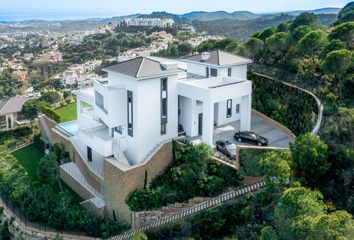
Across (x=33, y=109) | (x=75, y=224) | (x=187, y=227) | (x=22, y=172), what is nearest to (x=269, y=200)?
(x=187, y=227)

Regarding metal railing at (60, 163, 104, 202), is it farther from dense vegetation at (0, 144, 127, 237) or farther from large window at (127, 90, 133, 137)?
large window at (127, 90, 133, 137)

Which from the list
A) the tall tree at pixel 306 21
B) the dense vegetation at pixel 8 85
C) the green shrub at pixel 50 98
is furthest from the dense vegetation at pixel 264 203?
the dense vegetation at pixel 8 85

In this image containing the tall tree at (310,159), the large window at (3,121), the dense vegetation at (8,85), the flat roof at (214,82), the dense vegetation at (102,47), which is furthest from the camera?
the dense vegetation at (102,47)

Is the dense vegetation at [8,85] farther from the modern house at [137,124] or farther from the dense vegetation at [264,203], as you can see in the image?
the dense vegetation at [264,203]

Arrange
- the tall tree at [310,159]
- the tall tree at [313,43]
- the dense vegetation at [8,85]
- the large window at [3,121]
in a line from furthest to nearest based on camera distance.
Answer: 1. the dense vegetation at [8,85]
2. the large window at [3,121]
3. the tall tree at [313,43]
4. the tall tree at [310,159]

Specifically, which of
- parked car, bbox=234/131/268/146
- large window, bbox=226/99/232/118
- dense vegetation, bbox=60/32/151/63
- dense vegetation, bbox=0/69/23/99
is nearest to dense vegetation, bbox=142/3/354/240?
large window, bbox=226/99/232/118

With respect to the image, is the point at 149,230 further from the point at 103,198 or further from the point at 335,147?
the point at 335,147

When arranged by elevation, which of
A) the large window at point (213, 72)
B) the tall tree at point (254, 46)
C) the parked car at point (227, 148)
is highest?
the tall tree at point (254, 46)
